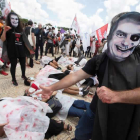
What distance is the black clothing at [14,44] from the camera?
8.40ft

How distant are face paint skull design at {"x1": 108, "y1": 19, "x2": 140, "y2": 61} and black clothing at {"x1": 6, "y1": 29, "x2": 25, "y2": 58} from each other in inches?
93.7

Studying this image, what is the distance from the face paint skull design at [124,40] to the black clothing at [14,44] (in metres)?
2.38

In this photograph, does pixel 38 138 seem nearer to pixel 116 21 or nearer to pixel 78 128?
pixel 78 128

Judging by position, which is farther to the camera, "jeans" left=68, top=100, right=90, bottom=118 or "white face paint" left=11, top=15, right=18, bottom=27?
"white face paint" left=11, top=15, right=18, bottom=27

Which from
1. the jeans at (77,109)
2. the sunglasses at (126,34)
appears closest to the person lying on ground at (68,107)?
the jeans at (77,109)

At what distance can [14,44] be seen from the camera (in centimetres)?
264

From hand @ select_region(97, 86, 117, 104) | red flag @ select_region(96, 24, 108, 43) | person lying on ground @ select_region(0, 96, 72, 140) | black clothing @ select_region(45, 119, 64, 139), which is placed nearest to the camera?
hand @ select_region(97, 86, 117, 104)

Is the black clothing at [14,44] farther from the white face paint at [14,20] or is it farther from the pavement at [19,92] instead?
the pavement at [19,92]

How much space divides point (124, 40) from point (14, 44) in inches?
98.1

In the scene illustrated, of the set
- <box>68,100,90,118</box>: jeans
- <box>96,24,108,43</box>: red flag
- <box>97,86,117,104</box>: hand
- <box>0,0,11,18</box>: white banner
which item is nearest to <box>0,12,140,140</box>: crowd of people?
<box>97,86,117,104</box>: hand

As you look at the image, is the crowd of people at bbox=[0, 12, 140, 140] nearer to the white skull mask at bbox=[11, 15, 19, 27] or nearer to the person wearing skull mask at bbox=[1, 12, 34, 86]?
the person wearing skull mask at bbox=[1, 12, 34, 86]

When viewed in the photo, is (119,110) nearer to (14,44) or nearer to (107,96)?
(107,96)

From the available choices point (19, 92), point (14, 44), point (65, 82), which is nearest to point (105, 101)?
point (65, 82)

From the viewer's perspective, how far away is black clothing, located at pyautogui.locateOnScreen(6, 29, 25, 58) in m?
2.56
